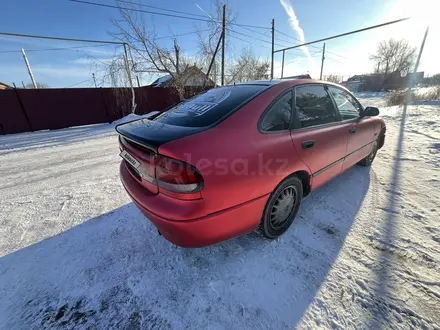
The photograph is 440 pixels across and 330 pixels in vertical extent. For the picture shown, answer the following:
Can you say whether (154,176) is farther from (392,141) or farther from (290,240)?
(392,141)

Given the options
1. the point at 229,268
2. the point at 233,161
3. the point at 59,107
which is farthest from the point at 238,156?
the point at 59,107

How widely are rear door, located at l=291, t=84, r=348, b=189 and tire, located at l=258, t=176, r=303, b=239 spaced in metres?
0.28

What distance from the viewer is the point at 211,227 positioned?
1514 millimetres

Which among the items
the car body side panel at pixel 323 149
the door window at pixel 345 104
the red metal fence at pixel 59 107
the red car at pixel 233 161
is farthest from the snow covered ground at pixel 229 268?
the red metal fence at pixel 59 107

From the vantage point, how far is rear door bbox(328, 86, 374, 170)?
8.86 ft

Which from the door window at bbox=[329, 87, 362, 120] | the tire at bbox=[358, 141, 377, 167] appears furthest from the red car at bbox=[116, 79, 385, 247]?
the tire at bbox=[358, 141, 377, 167]

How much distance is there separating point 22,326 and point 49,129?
11.5m

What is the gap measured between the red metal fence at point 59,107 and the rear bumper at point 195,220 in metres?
11.4

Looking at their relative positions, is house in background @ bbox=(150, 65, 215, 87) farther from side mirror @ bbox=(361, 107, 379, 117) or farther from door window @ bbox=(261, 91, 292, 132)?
door window @ bbox=(261, 91, 292, 132)

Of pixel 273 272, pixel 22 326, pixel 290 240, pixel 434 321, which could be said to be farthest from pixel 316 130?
pixel 22 326

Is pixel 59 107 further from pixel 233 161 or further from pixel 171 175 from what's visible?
pixel 233 161

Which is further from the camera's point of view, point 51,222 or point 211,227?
point 51,222

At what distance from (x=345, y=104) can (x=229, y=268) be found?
2684 millimetres

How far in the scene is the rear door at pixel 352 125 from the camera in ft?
8.86
